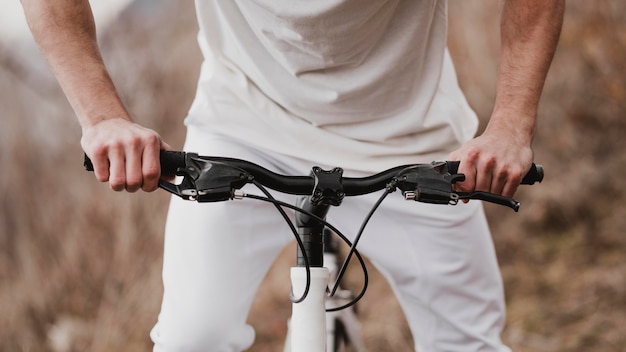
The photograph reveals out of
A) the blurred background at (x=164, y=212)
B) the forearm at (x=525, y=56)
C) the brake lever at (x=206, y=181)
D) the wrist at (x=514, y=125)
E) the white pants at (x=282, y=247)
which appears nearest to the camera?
the brake lever at (x=206, y=181)

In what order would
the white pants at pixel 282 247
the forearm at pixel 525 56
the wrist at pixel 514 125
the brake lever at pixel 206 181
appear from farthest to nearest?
the white pants at pixel 282 247 → the forearm at pixel 525 56 → the wrist at pixel 514 125 → the brake lever at pixel 206 181

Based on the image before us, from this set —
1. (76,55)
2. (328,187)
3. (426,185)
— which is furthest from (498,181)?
(76,55)

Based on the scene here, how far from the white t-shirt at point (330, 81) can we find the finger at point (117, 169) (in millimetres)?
637

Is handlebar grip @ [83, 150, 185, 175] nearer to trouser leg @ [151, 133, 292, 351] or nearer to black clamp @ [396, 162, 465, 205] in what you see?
black clamp @ [396, 162, 465, 205]

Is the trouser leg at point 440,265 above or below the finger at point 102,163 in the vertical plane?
above

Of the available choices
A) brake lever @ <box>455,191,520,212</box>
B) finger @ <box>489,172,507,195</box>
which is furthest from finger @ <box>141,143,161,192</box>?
finger @ <box>489,172,507,195</box>

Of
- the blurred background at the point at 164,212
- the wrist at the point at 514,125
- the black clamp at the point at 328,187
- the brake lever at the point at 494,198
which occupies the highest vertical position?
the blurred background at the point at 164,212

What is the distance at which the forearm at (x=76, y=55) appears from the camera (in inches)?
67.1

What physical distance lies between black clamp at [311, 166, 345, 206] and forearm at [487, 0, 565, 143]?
0.53 metres

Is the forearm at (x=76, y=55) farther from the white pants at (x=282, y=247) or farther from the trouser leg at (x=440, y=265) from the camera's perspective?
the trouser leg at (x=440, y=265)

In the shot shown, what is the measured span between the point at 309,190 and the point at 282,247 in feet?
2.44

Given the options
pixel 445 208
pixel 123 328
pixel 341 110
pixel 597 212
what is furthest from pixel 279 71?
pixel 597 212

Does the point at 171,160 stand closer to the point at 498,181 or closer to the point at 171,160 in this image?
the point at 171,160

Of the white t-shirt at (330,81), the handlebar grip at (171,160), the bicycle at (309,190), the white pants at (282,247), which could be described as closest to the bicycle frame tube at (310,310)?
the bicycle at (309,190)
